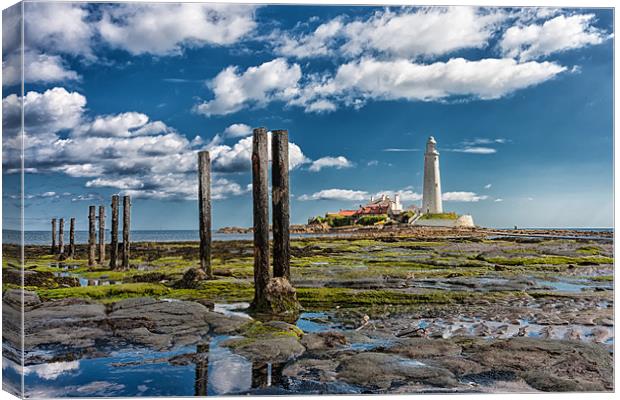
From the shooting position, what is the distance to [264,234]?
1096 cm

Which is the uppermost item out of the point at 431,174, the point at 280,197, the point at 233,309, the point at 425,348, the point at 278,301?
the point at 431,174

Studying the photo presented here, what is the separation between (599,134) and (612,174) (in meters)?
0.75

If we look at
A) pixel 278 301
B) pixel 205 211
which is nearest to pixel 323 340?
pixel 278 301

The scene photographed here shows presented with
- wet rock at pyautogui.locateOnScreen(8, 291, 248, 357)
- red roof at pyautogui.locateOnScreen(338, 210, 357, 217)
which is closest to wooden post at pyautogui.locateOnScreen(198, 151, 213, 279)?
red roof at pyautogui.locateOnScreen(338, 210, 357, 217)

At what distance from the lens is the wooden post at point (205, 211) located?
14.9 metres

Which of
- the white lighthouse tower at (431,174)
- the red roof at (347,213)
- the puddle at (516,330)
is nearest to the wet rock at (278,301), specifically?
the puddle at (516,330)

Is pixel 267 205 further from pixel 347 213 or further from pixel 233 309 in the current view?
pixel 347 213

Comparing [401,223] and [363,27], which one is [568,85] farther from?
[401,223]

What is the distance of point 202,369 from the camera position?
779 cm

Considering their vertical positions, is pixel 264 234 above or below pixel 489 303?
above

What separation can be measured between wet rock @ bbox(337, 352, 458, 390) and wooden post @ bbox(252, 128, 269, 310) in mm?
3358

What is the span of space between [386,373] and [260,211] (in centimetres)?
437

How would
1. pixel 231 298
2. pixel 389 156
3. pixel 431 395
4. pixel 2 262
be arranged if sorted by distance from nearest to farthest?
pixel 431 395, pixel 2 262, pixel 389 156, pixel 231 298

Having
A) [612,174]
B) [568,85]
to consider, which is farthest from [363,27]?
[612,174]
